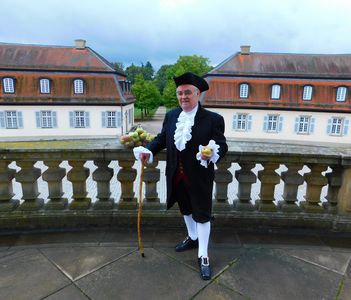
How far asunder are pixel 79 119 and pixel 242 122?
13791 millimetres

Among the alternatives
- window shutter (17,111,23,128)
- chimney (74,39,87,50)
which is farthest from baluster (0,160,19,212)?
chimney (74,39,87,50)

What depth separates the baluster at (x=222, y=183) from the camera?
310cm

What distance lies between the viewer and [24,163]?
2.96 meters

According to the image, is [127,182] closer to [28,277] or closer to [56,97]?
[28,277]

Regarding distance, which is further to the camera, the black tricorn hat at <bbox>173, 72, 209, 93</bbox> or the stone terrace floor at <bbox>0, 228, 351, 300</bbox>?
the black tricorn hat at <bbox>173, 72, 209, 93</bbox>

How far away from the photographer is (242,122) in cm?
2423

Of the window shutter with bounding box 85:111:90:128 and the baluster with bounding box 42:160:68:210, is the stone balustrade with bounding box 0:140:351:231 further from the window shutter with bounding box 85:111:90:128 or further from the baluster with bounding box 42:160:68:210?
the window shutter with bounding box 85:111:90:128

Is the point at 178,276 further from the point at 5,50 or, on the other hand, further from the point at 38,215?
the point at 5,50

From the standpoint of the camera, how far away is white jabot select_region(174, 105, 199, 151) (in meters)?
2.43

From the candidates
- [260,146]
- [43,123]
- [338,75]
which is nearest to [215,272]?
[260,146]

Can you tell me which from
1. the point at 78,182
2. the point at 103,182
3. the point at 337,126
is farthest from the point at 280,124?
the point at 78,182

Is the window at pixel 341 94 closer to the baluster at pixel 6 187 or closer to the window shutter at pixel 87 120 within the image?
the window shutter at pixel 87 120

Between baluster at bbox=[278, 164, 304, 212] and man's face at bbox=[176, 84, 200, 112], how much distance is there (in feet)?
4.36

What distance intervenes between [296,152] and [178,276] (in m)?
1.72
